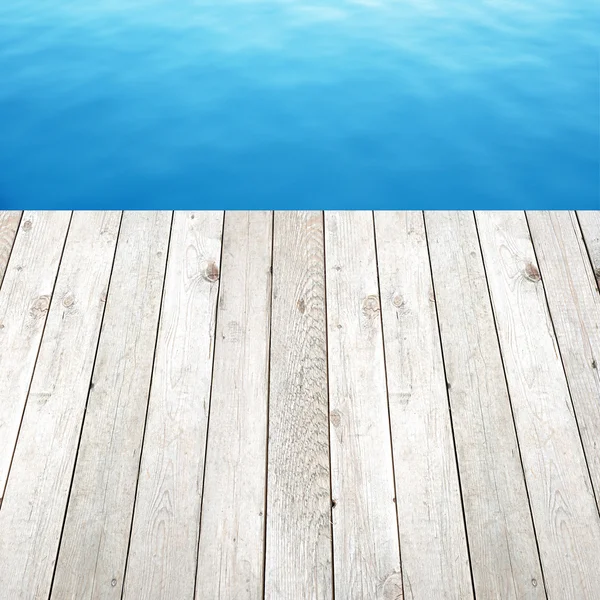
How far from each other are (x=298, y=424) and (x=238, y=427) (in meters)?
0.13

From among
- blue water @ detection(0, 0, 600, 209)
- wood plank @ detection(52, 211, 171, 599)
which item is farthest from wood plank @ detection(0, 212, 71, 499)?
blue water @ detection(0, 0, 600, 209)

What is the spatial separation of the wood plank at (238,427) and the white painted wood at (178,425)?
0.02 metres

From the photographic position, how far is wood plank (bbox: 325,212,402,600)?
4.42ft

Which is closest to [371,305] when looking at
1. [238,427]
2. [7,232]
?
[238,427]

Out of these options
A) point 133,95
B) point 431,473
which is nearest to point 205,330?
point 431,473

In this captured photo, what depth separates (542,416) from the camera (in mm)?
1571

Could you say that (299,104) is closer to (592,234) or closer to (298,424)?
(592,234)

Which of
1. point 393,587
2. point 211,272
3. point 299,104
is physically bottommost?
point 299,104

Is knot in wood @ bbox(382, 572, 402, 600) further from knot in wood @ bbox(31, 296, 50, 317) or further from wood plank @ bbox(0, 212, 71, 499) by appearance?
knot in wood @ bbox(31, 296, 50, 317)

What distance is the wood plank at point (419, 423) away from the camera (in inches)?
53.0

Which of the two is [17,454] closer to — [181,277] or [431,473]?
[181,277]

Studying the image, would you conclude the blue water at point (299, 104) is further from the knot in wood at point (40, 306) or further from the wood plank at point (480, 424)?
the knot in wood at point (40, 306)

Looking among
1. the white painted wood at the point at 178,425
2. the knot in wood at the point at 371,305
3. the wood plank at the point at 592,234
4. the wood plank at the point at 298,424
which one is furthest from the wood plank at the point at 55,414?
the wood plank at the point at 592,234

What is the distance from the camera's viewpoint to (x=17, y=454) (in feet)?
4.96
